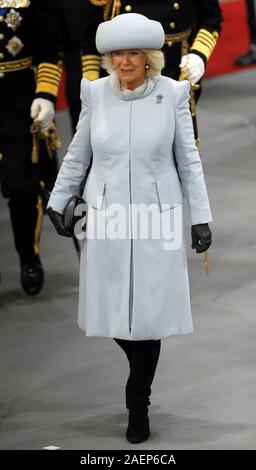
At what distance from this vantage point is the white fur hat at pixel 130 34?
519cm

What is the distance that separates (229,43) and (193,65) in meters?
7.24

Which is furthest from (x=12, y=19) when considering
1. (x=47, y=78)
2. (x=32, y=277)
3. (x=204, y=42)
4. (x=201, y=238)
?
(x=201, y=238)

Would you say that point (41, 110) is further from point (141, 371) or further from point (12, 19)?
point (141, 371)

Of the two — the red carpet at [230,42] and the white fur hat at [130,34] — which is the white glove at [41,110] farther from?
the red carpet at [230,42]

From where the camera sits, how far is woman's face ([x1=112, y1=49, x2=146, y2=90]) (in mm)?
5227

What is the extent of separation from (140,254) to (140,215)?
0.14 metres

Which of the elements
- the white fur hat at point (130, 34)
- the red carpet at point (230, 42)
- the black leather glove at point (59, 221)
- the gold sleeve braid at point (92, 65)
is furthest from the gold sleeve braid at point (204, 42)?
the red carpet at point (230, 42)

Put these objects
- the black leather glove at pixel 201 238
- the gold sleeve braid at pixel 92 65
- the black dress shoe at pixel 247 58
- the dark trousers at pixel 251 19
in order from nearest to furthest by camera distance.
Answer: the black leather glove at pixel 201 238 < the gold sleeve braid at pixel 92 65 < the dark trousers at pixel 251 19 < the black dress shoe at pixel 247 58

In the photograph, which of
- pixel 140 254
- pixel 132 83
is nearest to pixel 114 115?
pixel 132 83

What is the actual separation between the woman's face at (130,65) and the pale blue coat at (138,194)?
0.21 feet

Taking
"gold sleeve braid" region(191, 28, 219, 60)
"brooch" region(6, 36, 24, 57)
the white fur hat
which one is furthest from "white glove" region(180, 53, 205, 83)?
the white fur hat

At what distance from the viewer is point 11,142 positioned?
6.95 m

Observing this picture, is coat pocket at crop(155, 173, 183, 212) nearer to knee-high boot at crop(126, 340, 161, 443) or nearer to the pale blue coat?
the pale blue coat
